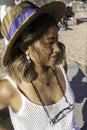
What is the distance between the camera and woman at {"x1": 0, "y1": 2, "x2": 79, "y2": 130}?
1893mm

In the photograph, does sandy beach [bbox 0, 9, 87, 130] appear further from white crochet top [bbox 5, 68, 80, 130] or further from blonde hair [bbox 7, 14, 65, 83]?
blonde hair [bbox 7, 14, 65, 83]

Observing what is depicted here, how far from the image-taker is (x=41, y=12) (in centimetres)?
190

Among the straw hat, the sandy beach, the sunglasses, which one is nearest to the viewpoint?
the straw hat

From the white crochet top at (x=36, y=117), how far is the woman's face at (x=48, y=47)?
0.67 ft

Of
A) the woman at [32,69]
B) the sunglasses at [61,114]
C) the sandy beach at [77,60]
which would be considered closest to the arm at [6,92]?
the woman at [32,69]

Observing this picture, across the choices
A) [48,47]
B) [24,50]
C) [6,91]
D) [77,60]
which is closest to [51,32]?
[48,47]

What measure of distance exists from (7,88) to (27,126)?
0.23 m

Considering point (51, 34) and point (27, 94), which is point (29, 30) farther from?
point (27, 94)

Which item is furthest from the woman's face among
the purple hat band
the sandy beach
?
the sandy beach

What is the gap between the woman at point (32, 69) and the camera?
6.21ft

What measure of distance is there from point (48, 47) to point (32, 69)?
17 centimetres

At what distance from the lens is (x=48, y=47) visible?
190 centimetres

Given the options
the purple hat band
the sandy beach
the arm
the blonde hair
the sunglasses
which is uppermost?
the purple hat band

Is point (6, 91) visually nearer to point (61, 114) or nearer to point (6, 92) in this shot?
point (6, 92)
